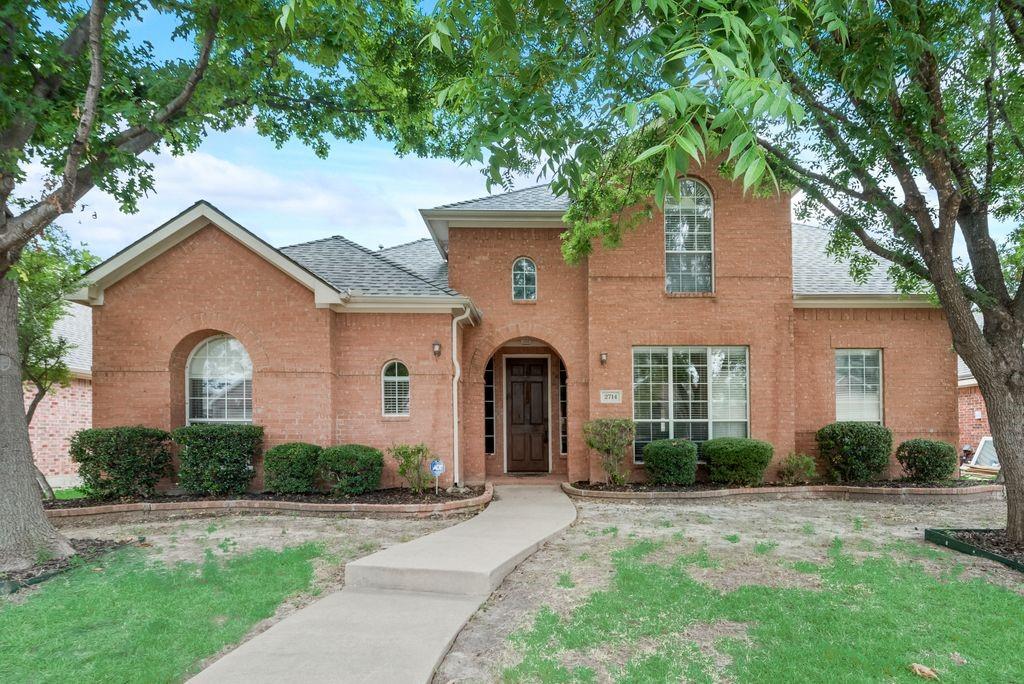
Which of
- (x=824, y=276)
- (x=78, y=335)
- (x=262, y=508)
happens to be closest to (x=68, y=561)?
(x=262, y=508)

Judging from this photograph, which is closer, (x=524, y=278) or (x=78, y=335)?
(x=524, y=278)

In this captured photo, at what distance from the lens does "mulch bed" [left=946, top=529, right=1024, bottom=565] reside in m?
6.77

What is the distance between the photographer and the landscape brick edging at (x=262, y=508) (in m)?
9.16

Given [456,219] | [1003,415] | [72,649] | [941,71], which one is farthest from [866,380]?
[72,649]

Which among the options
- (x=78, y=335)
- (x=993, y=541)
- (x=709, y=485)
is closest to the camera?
(x=993, y=541)

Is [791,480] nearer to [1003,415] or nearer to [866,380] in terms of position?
[866,380]

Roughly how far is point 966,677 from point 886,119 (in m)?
5.93

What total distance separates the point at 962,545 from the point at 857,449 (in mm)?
4274

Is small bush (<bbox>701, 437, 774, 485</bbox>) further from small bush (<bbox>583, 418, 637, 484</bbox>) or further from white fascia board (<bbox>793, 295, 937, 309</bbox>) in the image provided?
white fascia board (<bbox>793, 295, 937, 309</bbox>)

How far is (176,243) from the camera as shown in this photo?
33.4 ft

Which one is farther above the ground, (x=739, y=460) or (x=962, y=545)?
(x=739, y=460)

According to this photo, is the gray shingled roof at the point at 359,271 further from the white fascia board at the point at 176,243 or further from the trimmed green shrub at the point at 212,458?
the trimmed green shrub at the point at 212,458

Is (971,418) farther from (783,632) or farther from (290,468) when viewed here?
(290,468)

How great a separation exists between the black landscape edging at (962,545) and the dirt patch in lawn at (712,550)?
11cm
